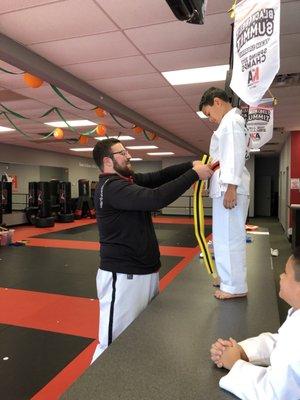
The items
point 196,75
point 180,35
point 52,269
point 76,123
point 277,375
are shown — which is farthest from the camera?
point 76,123

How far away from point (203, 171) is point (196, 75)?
2779 mm

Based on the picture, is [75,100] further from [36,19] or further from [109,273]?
[109,273]

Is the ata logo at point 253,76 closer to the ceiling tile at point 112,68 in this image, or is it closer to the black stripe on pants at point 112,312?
the black stripe on pants at point 112,312

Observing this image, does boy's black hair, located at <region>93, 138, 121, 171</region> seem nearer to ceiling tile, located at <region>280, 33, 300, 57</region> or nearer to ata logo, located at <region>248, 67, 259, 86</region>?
ata logo, located at <region>248, 67, 259, 86</region>

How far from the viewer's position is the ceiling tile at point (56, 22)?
2.52m

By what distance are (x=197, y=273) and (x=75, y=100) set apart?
369 centimetres

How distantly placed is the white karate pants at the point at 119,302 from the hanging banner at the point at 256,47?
1.12 m

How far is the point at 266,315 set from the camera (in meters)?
1.58

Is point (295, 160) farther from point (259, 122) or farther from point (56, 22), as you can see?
point (56, 22)

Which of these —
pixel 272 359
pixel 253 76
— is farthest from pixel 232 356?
pixel 253 76

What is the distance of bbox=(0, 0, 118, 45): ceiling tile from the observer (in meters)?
2.52

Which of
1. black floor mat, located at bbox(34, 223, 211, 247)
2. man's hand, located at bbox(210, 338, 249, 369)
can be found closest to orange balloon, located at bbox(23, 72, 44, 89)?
man's hand, located at bbox(210, 338, 249, 369)

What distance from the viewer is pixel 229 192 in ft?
5.30

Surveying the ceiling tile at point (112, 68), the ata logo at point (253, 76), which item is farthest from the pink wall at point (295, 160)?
the ata logo at point (253, 76)
